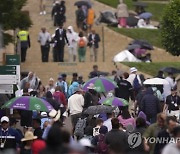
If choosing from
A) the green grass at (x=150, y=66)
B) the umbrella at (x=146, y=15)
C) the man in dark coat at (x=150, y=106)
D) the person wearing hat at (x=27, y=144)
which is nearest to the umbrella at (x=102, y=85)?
the man in dark coat at (x=150, y=106)

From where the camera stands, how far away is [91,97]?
3191 cm

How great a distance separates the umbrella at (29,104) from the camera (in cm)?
2798

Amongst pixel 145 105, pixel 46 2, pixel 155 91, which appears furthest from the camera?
pixel 46 2

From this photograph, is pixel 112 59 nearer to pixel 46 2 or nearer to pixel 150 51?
pixel 150 51

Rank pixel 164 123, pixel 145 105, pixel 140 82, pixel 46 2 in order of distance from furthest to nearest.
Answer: pixel 46 2 < pixel 140 82 < pixel 145 105 < pixel 164 123

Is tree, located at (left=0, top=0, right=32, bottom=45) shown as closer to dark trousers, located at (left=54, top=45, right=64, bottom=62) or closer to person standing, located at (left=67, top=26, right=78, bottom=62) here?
dark trousers, located at (left=54, top=45, right=64, bottom=62)

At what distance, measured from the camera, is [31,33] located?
51312mm

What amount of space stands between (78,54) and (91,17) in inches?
177

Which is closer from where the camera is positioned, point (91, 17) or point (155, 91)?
point (155, 91)

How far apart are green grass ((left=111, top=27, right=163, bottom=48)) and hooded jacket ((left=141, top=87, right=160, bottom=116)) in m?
20.5

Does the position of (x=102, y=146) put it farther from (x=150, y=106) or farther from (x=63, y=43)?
(x=63, y=43)

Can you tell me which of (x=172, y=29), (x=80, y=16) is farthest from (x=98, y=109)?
(x=80, y=16)

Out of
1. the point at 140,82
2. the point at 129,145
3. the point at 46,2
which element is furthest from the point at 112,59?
the point at 129,145

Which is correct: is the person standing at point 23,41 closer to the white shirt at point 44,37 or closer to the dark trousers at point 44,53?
the white shirt at point 44,37
